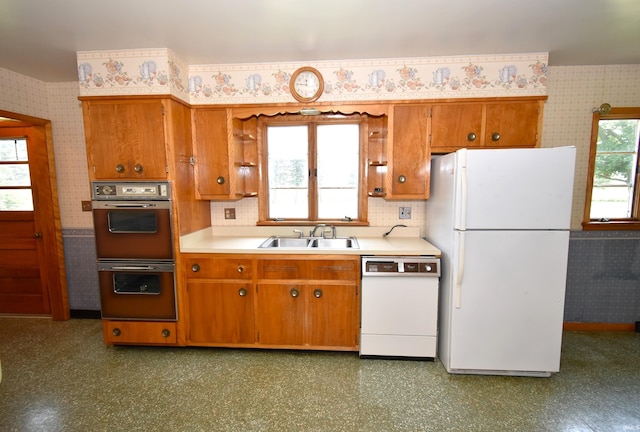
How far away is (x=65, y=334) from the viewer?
282 cm

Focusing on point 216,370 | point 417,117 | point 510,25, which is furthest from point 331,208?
point 510,25

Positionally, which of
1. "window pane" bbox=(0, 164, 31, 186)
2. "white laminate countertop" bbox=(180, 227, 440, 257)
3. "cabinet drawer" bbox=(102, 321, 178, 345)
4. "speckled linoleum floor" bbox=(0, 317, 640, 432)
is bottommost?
"speckled linoleum floor" bbox=(0, 317, 640, 432)

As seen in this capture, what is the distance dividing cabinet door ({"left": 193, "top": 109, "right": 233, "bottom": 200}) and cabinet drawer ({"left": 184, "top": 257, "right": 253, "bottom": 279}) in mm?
612

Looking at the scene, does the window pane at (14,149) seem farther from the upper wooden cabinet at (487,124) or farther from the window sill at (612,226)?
the window sill at (612,226)

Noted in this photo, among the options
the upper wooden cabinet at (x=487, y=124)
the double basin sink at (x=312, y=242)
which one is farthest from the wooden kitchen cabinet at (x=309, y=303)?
the upper wooden cabinet at (x=487, y=124)

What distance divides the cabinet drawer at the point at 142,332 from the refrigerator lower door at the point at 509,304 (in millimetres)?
2308

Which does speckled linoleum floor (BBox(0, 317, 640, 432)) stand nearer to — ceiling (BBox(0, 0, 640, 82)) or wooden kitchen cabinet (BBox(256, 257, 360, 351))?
wooden kitchen cabinet (BBox(256, 257, 360, 351))

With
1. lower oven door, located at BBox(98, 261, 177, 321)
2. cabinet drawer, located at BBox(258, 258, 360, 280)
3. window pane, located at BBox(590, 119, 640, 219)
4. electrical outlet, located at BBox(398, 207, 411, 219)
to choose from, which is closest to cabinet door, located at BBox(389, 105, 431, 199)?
electrical outlet, located at BBox(398, 207, 411, 219)

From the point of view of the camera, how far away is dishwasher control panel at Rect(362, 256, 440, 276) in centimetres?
225

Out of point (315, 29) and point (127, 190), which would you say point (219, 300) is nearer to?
point (127, 190)

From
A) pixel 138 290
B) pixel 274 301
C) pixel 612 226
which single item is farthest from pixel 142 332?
pixel 612 226

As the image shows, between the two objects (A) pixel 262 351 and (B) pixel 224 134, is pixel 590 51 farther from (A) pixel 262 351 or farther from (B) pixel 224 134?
(A) pixel 262 351

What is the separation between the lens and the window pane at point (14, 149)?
3.06 m

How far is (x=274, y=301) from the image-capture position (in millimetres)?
2410
